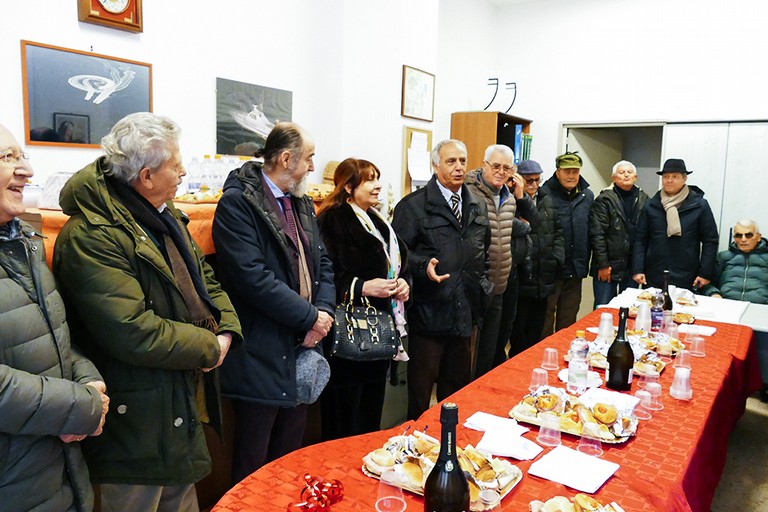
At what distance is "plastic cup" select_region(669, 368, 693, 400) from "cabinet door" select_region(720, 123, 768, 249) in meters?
3.51

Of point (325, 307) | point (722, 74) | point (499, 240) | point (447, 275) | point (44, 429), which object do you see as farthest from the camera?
point (722, 74)

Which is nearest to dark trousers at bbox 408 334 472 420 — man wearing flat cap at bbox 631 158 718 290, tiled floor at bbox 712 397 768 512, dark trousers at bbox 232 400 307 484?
dark trousers at bbox 232 400 307 484

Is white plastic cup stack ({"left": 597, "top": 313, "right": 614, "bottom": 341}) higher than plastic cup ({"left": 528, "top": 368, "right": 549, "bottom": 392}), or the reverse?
white plastic cup stack ({"left": 597, "top": 313, "right": 614, "bottom": 341})

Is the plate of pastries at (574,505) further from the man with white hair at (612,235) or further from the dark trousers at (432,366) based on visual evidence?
the man with white hair at (612,235)

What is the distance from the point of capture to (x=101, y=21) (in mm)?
2520

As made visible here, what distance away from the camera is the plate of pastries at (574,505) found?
3.62 feet

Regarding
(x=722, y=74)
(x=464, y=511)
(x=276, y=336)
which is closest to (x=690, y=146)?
(x=722, y=74)

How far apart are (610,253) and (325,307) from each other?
2.83 metres

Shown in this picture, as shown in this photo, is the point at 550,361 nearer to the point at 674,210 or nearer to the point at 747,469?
the point at 747,469

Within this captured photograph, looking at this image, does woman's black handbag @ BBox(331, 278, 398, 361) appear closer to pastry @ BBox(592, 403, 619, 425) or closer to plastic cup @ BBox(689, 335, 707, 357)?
pastry @ BBox(592, 403, 619, 425)

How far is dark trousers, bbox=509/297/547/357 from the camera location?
396 centimetres

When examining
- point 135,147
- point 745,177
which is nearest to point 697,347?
point 135,147

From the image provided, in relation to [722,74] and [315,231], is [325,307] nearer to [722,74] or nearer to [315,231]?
[315,231]

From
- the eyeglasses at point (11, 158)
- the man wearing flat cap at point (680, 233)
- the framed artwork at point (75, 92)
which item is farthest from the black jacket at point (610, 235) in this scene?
the eyeglasses at point (11, 158)
